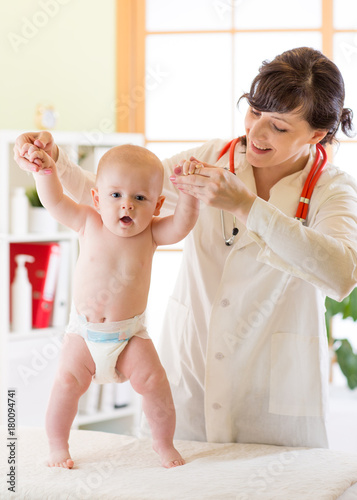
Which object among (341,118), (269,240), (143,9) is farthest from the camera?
(143,9)

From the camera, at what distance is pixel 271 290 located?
5.20 feet

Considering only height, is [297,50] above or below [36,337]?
above

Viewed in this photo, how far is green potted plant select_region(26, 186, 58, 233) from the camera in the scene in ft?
10.00

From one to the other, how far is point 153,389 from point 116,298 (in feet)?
0.69

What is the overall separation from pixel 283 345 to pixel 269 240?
1.22 feet

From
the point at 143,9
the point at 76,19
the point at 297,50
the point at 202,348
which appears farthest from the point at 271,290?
the point at 143,9

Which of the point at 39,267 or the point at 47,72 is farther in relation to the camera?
the point at 47,72

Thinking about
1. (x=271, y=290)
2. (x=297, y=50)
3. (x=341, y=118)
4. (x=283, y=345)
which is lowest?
(x=283, y=345)

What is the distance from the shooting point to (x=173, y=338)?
1.76 m

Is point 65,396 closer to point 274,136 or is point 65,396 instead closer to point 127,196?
point 127,196

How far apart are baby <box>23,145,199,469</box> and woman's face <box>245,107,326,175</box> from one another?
0.79 feet

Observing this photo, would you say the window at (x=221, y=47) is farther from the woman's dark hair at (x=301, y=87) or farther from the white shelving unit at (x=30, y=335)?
the woman's dark hair at (x=301, y=87)

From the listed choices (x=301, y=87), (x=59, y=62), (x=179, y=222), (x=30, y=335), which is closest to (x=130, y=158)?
(x=179, y=222)

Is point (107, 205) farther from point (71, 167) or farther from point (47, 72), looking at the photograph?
point (47, 72)
